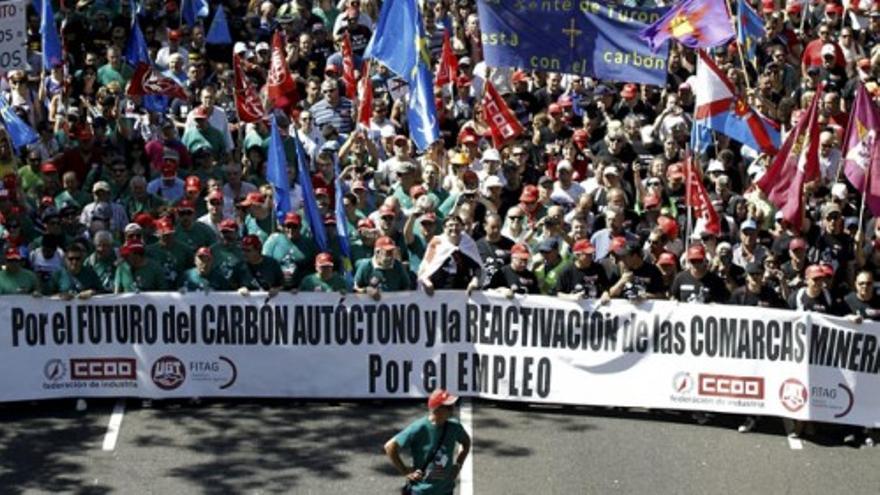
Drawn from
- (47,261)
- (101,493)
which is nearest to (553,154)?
(47,261)

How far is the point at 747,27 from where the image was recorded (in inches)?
933

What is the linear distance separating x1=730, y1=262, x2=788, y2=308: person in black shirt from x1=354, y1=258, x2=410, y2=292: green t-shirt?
308 centimetres

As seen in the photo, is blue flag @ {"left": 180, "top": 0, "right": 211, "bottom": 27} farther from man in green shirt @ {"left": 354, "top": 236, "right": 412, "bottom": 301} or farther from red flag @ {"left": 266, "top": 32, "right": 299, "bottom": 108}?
man in green shirt @ {"left": 354, "top": 236, "right": 412, "bottom": 301}

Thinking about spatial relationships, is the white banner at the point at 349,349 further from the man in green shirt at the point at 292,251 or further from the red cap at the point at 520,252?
the man in green shirt at the point at 292,251

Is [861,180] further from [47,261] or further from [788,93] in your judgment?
[47,261]

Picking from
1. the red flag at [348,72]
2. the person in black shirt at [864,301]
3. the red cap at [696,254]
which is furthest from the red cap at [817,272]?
the red flag at [348,72]

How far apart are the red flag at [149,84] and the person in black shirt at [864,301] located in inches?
325

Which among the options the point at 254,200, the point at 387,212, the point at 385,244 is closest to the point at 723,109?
the point at 387,212

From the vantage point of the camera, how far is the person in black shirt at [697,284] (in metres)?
→ 18.6

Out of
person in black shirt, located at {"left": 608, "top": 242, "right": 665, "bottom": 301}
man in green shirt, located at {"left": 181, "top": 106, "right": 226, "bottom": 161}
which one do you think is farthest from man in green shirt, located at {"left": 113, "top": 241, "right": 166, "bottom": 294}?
person in black shirt, located at {"left": 608, "top": 242, "right": 665, "bottom": 301}

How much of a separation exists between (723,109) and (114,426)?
22.8 feet

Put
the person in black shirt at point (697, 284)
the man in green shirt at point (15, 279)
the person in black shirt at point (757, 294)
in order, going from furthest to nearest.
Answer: the man in green shirt at point (15, 279) → the person in black shirt at point (697, 284) → the person in black shirt at point (757, 294)

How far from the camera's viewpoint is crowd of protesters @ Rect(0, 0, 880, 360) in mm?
19016

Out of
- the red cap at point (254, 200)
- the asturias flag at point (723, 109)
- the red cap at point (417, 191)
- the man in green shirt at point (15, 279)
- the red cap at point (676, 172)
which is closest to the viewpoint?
the man in green shirt at point (15, 279)
